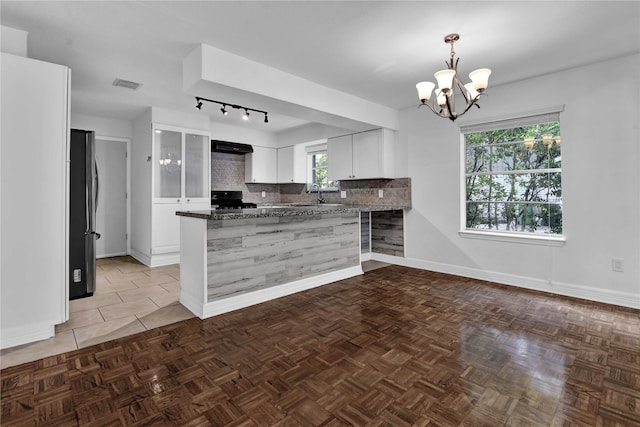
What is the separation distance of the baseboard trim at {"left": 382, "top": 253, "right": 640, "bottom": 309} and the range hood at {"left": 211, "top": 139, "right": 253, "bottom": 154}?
11.6ft

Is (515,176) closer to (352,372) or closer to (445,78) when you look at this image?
(445,78)

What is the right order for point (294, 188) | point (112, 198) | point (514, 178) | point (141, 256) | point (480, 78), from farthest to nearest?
1. point (294, 188)
2. point (112, 198)
3. point (141, 256)
4. point (514, 178)
5. point (480, 78)

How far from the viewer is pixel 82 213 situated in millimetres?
3219

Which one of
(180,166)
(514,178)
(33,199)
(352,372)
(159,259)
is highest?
(180,166)

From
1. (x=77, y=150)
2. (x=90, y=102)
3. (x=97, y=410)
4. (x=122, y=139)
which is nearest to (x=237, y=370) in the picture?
(x=97, y=410)

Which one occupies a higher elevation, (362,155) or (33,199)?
(362,155)

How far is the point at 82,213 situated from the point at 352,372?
312 cm

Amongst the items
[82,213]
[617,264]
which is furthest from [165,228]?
[617,264]

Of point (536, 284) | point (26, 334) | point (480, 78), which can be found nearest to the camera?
point (26, 334)

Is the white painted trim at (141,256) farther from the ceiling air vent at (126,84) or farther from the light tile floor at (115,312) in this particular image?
the ceiling air vent at (126,84)

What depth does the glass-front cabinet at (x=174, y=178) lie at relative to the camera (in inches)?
191

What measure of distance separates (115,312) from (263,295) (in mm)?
1393

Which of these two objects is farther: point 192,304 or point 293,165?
point 293,165

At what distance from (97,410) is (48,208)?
1.62 metres
